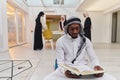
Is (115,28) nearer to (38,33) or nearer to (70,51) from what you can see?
(38,33)

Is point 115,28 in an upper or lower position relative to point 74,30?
upper

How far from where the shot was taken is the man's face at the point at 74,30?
5.53 ft

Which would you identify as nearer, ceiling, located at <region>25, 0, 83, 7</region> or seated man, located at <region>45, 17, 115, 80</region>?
seated man, located at <region>45, 17, 115, 80</region>

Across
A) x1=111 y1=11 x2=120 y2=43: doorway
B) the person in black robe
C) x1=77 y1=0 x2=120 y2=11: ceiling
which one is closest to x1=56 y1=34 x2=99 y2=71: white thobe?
the person in black robe

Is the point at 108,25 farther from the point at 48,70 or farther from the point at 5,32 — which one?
the point at 48,70

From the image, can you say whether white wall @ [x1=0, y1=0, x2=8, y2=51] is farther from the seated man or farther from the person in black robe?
the seated man

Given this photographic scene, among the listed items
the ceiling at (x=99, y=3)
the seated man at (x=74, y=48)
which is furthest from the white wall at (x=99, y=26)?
the seated man at (x=74, y=48)

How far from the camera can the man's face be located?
1686 mm

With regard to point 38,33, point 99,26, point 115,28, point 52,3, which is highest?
point 52,3

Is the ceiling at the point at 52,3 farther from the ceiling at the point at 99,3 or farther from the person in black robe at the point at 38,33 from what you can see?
the person in black robe at the point at 38,33

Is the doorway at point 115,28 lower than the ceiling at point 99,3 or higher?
lower

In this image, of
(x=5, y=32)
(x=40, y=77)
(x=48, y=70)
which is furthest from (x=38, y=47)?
(x=40, y=77)

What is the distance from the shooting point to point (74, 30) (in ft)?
5.56

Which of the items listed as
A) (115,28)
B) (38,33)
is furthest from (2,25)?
(115,28)
